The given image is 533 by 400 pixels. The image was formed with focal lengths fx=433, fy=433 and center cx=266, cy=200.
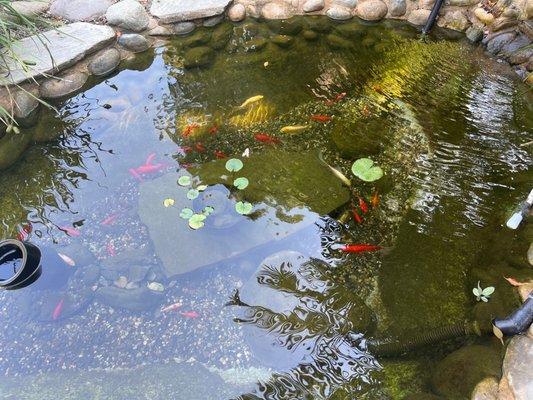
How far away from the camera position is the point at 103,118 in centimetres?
462

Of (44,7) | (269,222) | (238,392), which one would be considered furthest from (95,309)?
(44,7)

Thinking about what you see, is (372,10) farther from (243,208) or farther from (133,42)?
(243,208)

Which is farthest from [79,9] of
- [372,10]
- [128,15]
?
[372,10]

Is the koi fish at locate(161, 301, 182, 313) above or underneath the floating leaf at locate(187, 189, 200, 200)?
underneath

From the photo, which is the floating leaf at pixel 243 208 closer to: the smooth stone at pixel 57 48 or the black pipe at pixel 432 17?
the smooth stone at pixel 57 48

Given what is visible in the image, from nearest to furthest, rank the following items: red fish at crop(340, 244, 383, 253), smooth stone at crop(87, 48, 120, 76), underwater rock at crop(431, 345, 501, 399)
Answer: underwater rock at crop(431, 345, 501, 399), red fish at crop(340, 244, 383, 253), smooth stone at crop(87, 48, 120, 76)

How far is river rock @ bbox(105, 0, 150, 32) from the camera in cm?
523

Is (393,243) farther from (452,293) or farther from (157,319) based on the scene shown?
(157,319)

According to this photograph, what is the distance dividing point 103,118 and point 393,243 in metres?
3.23

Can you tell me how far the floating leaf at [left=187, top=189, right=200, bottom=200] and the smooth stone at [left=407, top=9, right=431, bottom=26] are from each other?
13.6 feet

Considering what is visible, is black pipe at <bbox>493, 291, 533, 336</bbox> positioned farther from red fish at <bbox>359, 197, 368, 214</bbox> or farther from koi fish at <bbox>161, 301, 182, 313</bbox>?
koi fish at <bbox>161, 301, 182, 313</bbox>

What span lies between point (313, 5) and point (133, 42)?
2482mm

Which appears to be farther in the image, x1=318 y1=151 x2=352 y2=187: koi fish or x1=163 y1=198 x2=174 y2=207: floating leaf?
x1=318 y1=151 x2=352 y2=187: koi fish

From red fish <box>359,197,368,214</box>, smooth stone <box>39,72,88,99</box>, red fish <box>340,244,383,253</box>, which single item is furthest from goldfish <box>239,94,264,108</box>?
red fish <box>340,244,383,253</box>
